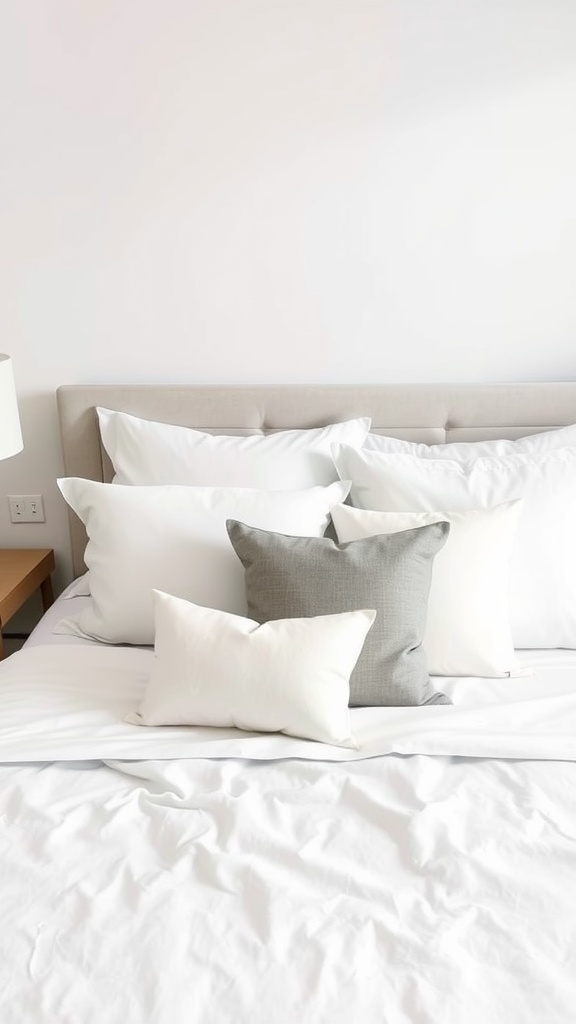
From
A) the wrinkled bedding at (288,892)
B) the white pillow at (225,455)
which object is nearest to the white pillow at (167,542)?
the white pillow at (225,455)

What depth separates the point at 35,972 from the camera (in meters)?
1.23

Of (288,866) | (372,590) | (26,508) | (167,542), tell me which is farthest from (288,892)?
(26,508)

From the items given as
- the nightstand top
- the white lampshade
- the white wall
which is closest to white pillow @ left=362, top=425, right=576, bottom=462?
the white wall

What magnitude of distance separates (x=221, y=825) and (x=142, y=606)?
73 centimetres

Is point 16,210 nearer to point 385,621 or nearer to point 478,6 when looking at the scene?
point 478,6

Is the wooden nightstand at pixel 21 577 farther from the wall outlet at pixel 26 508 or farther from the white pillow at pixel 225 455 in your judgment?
the white pillow at pixel 225 455

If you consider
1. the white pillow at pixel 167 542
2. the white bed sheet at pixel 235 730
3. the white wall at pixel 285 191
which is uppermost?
the white wall at pixel 285 191

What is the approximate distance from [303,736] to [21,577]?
3.62ft

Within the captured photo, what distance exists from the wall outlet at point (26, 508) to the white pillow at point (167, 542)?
54 cm

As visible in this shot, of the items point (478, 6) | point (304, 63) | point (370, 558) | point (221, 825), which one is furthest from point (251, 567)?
point (478, 6)

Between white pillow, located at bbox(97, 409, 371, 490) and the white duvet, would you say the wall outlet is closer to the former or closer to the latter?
white pillow, located at bbox(97, 409, 371, 490)

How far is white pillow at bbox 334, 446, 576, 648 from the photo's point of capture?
7.04 feet

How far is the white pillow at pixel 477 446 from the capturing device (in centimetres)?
239

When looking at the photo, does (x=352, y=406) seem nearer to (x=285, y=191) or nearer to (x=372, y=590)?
(x=285, y=191)
